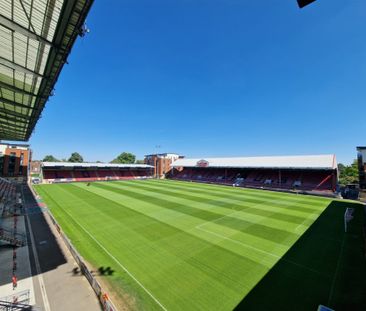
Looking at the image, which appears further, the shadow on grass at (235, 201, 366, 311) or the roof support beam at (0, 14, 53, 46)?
the shadow on grass at (235, 201, 366, 311)

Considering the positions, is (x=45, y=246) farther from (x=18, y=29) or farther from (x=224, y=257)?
(x=18, y=29)

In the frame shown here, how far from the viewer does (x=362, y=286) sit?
9414 mm

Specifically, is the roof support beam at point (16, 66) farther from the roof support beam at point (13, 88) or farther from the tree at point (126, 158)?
the tree at point (126, 158)

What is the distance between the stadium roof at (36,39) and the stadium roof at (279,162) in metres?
45.2

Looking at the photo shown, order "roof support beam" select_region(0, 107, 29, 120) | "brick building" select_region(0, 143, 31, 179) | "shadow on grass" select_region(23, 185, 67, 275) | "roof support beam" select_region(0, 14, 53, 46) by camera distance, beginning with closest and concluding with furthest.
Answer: "roof support beam" select_region(0, 14, 53, 46)
"shadow on grass" select_region(23, 185, 67, 275)
"roof support beam" select_region(0, 107, 29, 120)
"brick building" select_region(0, 143, 31, 179)

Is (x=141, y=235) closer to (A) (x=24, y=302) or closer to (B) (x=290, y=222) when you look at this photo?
(A) (x=24, y=302)

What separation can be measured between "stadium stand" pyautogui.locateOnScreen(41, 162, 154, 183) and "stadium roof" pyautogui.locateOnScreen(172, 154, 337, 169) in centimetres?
2337

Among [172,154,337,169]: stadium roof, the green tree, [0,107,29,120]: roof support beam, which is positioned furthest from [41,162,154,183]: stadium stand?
the green tree

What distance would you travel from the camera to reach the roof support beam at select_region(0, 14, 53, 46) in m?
7.92

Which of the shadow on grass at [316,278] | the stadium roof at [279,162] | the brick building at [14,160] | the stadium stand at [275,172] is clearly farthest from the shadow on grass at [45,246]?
the brick building at [14,160]

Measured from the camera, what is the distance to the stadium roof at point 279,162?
40.4 metres

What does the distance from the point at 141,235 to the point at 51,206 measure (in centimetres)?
1711

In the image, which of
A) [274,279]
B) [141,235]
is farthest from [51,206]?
[274,279]

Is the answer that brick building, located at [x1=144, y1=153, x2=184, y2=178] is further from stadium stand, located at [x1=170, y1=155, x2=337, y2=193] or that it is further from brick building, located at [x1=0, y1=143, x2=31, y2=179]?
brick building, located at [x1=0, y1=143, x2=31, y2=179]
